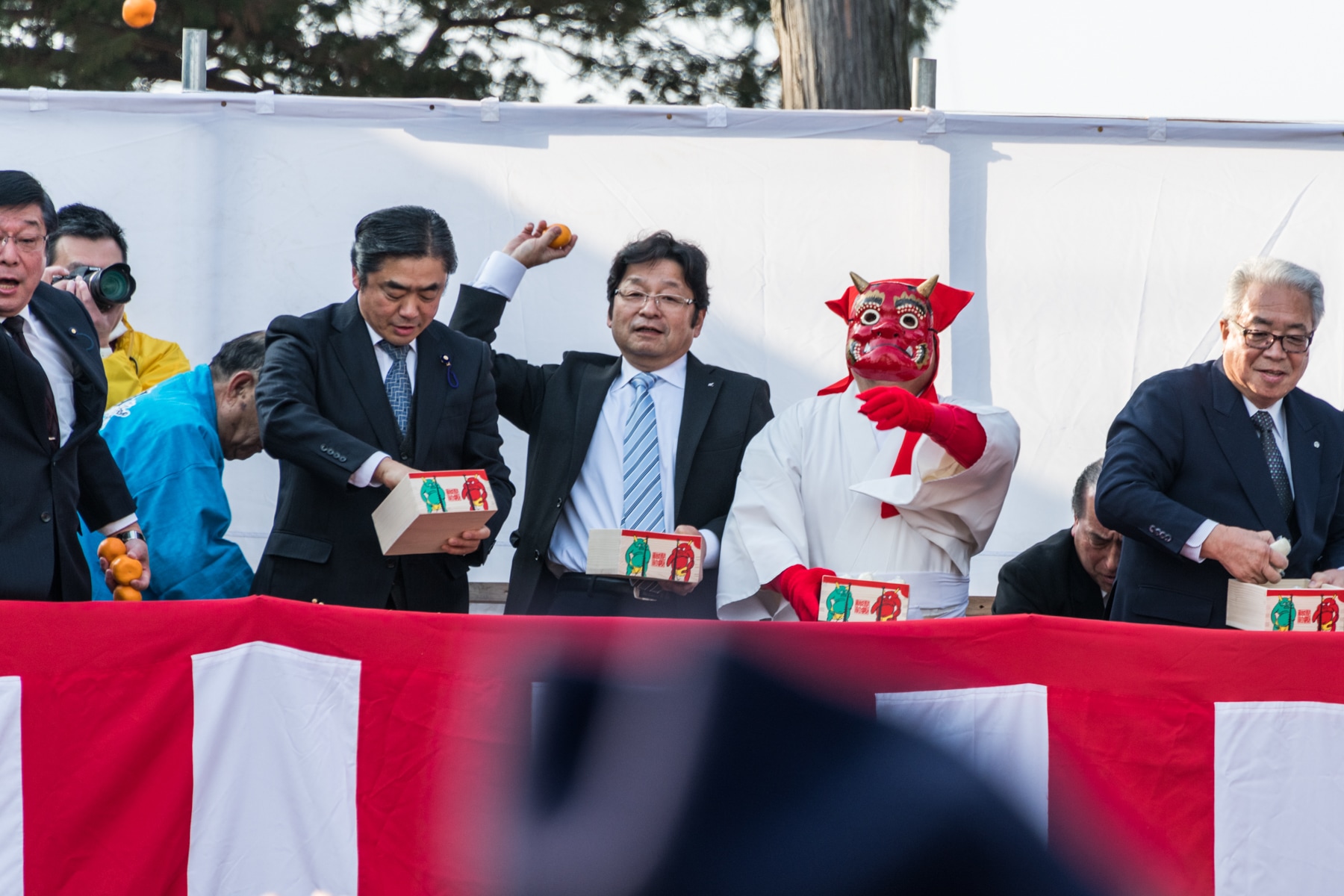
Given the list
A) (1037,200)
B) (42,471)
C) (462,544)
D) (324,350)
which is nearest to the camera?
(42,471)

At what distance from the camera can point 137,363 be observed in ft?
13.2

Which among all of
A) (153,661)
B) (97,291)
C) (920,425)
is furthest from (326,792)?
(97,291)

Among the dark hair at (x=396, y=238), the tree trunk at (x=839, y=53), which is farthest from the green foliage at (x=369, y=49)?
the dark hair at (x=396, y=238)

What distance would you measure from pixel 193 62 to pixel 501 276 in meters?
1.47

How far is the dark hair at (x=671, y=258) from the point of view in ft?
11.9

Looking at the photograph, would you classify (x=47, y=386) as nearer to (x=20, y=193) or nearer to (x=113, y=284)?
(x=20, y=193)

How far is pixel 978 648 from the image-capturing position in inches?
93.6

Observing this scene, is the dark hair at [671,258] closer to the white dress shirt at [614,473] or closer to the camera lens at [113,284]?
the white dress shirt at [614,473]

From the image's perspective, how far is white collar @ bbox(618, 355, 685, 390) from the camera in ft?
11.8

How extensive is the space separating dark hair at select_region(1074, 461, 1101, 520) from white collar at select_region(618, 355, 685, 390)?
132cm

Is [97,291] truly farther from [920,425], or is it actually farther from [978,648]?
[978,648]

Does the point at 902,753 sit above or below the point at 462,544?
below

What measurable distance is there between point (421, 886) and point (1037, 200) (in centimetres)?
289

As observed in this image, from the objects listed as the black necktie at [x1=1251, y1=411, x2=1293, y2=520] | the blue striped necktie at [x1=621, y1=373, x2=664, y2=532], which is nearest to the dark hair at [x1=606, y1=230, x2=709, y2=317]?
the blue striped necktie at [x1=621, y1=373, x2=664, y2=532]
